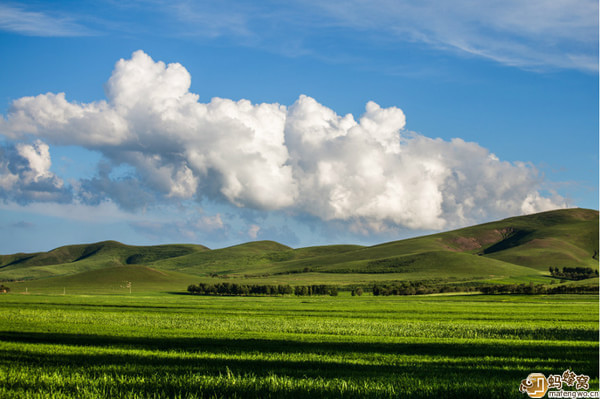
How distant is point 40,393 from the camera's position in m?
16.6

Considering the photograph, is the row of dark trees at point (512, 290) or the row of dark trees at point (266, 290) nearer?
the row of dark trees at point (512, 290)

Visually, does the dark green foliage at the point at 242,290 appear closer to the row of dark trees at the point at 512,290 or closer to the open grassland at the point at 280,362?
the row of dark trees at the point at 512,290

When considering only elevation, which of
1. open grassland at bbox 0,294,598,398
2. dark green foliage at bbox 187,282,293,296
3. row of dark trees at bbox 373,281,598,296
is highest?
open grassland at bbox 0,294,598,398

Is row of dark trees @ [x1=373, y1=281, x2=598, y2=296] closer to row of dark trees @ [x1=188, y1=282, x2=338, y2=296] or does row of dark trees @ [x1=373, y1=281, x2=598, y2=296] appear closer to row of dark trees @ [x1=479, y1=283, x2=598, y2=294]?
row of dark trees @ [x1=479, y1=283, x2=598, y2=294]

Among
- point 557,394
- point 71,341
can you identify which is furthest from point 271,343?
point 557,394

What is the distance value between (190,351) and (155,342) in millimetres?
6493

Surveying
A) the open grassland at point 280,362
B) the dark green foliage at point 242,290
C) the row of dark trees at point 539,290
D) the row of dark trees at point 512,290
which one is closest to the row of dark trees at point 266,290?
the dark green foliage at point 242,290

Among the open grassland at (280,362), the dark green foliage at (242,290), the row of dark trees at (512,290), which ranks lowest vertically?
the dark green foliage at (242,290)

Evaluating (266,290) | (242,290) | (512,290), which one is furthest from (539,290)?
(242,290)

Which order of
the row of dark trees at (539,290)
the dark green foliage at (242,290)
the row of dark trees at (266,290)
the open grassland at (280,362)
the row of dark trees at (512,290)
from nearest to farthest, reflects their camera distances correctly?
the open grassland at (280,362)
the row of dark trees at (539,290)
the row of dark trees at (512,290)
the row of dark trees at (266,290)
the dark green foliage at (242,290)

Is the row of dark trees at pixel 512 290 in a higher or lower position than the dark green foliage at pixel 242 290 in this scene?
higher

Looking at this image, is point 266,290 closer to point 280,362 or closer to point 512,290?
point 512,290

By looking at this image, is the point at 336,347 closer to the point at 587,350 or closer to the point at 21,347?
the point at 587,350

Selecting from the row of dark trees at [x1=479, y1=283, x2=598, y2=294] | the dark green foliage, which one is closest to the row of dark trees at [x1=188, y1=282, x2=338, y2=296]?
the dark green foliage
